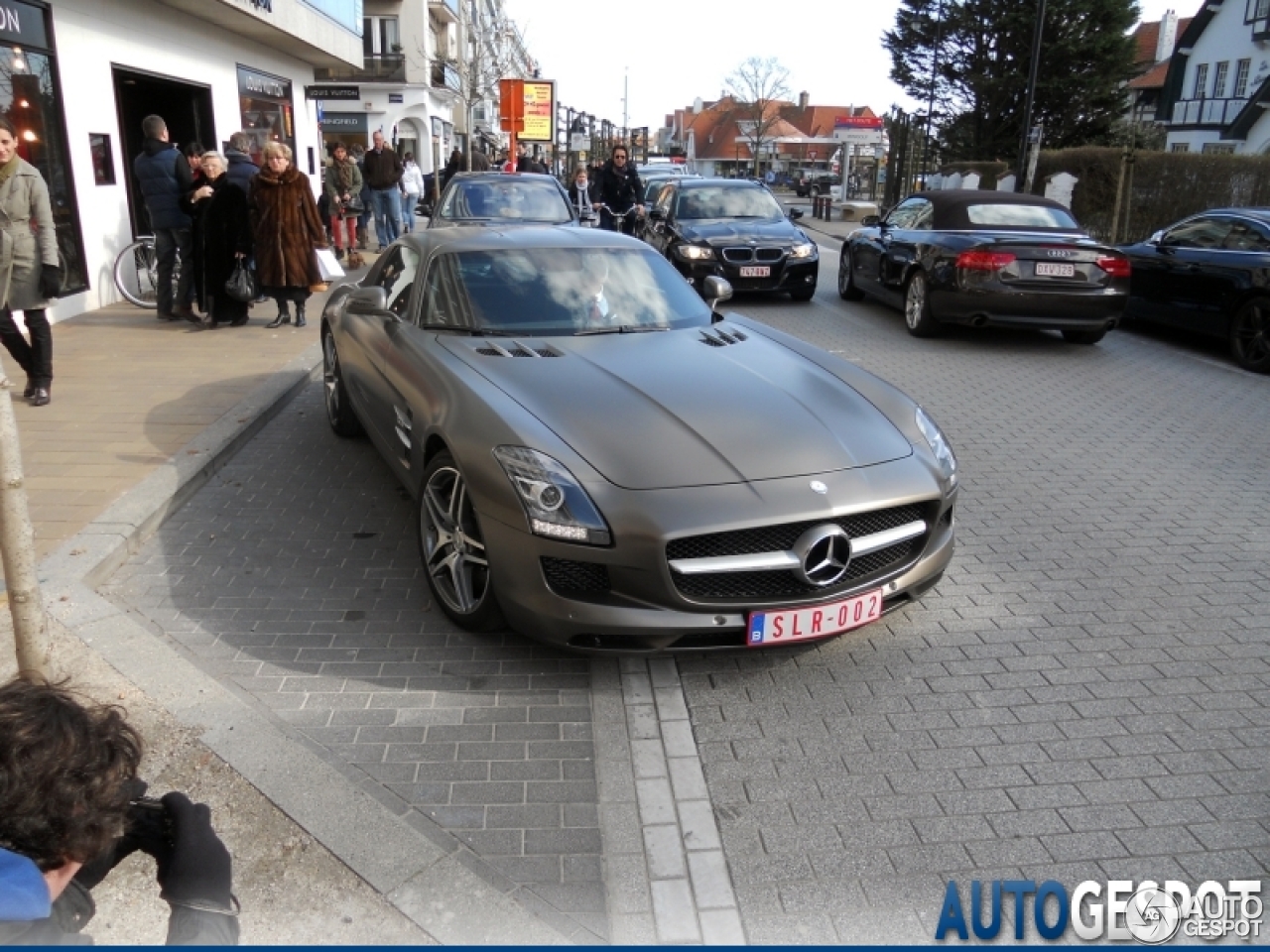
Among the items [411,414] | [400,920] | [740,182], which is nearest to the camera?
[400,920]

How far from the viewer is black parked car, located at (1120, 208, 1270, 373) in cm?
962

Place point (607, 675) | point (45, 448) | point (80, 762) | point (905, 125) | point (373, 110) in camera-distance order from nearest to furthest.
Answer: point (80, 762) → point (607, 675) → point (45, 448) → point (905, 125) → point (373, 110)

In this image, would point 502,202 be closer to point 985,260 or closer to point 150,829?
point 985,260

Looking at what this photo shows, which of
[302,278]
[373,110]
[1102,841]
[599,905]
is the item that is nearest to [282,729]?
[599,905]

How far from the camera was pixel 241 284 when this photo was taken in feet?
33.7

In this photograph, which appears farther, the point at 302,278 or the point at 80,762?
the point at 302,278

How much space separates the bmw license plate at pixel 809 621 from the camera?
11.5ft

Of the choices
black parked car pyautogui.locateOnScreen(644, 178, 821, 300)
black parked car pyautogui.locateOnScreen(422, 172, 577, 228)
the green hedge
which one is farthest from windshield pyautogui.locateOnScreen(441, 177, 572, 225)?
the green hedge

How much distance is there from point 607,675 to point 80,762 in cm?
254

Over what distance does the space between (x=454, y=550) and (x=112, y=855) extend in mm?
2376

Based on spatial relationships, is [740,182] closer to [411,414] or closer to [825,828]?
[411,414]

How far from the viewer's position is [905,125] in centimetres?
3120

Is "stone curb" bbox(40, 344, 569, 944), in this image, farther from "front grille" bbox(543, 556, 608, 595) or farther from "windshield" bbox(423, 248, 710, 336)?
"windshield" bbox(423, 248, 710, 336)

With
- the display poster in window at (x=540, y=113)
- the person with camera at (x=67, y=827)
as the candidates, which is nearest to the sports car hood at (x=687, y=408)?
the person with camera at (x=67, y=827)
